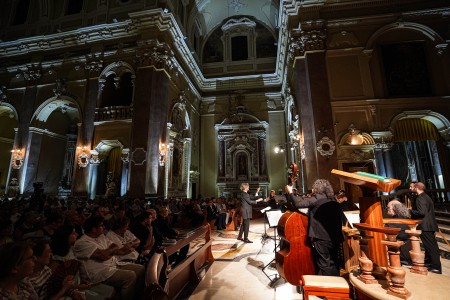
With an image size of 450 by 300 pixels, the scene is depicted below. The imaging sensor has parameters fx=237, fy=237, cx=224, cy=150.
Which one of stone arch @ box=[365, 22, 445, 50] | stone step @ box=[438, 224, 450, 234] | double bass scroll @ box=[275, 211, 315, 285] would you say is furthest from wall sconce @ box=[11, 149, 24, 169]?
stone arch @ box=[365, 22, 445, 50]

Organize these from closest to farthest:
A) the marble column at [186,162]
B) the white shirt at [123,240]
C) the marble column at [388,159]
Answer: the white shirt at [123,240] < the marble column at [388,159] < the marble column at [186,162]

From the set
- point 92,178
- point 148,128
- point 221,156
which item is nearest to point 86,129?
point 92,178

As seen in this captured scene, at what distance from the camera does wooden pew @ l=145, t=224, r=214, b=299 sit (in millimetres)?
2506

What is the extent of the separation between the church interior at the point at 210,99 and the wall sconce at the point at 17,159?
2.4 inches

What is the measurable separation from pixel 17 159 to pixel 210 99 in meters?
12.4

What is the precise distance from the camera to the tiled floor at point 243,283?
3648 millimetres

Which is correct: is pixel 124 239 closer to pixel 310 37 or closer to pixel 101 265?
pixel 101 265

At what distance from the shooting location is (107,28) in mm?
12555

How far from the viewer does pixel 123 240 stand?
367cm

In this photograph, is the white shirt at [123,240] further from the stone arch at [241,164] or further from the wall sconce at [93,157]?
the stone arch at [241,164]

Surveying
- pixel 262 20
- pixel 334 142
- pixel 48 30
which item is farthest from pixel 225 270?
pixel 262 20

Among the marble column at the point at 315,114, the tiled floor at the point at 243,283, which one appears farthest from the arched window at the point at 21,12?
the tiled floor at the point at 243,283

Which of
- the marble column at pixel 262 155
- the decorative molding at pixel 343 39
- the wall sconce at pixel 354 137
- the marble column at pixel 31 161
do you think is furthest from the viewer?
the marble column at pixel 262 155

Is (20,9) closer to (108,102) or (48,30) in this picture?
(48,30)
